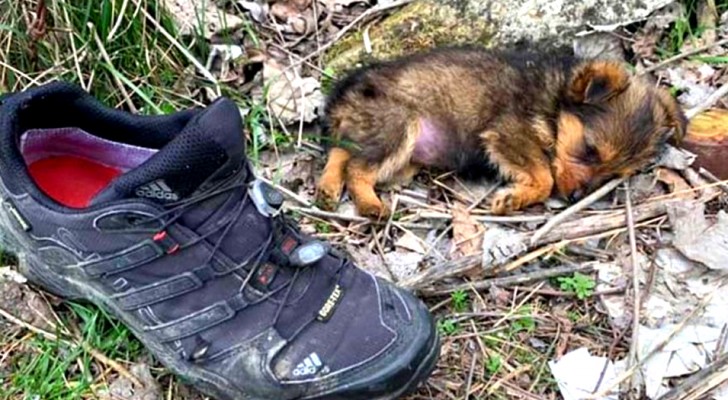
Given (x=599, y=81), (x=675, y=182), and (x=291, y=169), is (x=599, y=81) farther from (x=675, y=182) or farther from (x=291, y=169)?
(x=291, y=169)

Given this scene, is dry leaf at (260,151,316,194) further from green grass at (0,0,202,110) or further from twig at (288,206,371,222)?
green grass at (0,0,202,110)

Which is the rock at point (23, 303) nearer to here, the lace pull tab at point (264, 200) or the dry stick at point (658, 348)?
the lace pull tab at point (264, 200)

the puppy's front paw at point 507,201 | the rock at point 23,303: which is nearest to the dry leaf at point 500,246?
the puppy's front paw at point 507,201

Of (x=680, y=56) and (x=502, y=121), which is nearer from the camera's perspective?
(x=502, y=121)

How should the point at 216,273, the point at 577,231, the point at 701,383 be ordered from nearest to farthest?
the point at 216,273 → the point at 701,383 → the point at 577,231

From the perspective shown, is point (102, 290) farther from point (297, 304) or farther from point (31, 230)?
point (297, 304)

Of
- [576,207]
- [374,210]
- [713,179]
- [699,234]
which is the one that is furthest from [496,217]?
[713,179]
